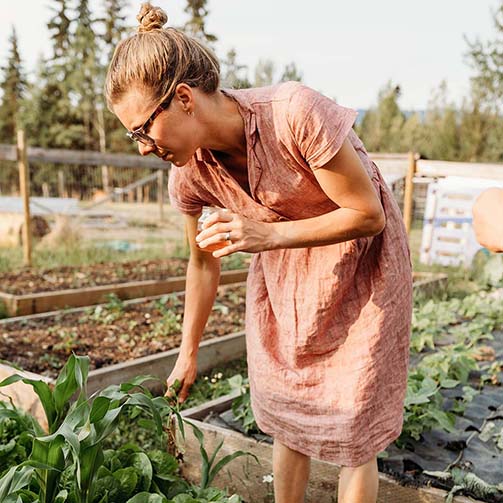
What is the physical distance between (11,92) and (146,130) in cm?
2812

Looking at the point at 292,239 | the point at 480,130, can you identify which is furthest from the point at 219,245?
the point at 480,130

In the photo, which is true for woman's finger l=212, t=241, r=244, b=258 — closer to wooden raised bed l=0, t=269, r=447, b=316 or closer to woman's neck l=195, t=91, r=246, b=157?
woman's neck l=195, t=91, r=246, b=157

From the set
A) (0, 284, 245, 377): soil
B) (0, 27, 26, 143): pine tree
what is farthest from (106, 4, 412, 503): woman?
(0, 27, 26, 143): pine tree

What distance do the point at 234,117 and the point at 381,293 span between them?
606mm

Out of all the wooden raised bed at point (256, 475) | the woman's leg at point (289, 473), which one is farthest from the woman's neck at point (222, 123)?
the wooden raised bed at point (256, 475)

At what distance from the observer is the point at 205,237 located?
52.4 inches

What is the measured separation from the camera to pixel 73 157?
719 centimetres

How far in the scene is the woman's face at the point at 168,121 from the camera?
137 centimetres

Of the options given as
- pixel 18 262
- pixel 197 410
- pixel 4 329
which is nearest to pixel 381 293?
pixel 197 410

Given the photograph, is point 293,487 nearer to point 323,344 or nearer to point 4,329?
point 323,344

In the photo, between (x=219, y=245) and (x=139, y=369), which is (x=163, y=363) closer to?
(x=139, y=369)

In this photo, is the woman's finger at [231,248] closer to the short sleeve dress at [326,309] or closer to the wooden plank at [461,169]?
the short sleeve dress at [326,309]

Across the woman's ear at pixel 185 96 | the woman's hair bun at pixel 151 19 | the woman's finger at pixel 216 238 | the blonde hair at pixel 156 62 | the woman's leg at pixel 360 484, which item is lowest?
the woman's leg at pixel 360 484

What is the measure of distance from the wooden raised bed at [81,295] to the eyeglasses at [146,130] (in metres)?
3.46
